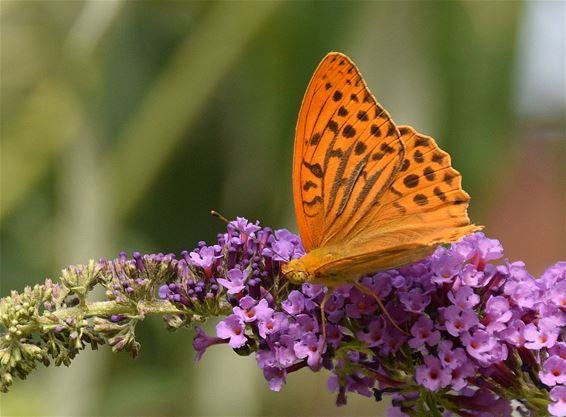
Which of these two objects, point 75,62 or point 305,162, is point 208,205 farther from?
point 305,162

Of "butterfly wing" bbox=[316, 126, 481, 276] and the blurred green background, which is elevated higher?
the blurred green background

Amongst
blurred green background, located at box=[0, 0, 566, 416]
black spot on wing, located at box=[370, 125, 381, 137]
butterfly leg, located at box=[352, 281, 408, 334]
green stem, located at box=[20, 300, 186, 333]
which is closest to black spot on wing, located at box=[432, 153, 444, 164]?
black spot on wing, located at box=[370, 125, 381, 137]

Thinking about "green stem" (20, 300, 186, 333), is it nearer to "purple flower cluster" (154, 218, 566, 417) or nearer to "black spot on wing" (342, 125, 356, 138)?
"purple flower cluster" (154, 218, 566, 417)

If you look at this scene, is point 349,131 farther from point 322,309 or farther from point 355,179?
point 322,309

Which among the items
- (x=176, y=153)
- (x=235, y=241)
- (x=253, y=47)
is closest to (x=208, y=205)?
(x=176, y=153)

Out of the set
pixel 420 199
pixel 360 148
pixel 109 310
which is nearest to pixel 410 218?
pixel 420 199

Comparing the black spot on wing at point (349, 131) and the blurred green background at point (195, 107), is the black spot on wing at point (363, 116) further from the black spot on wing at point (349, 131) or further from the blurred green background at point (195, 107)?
the blurred green background at point (195, 107)

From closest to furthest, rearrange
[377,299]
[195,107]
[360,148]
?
[377,299] < [360,148] < [195,107]
